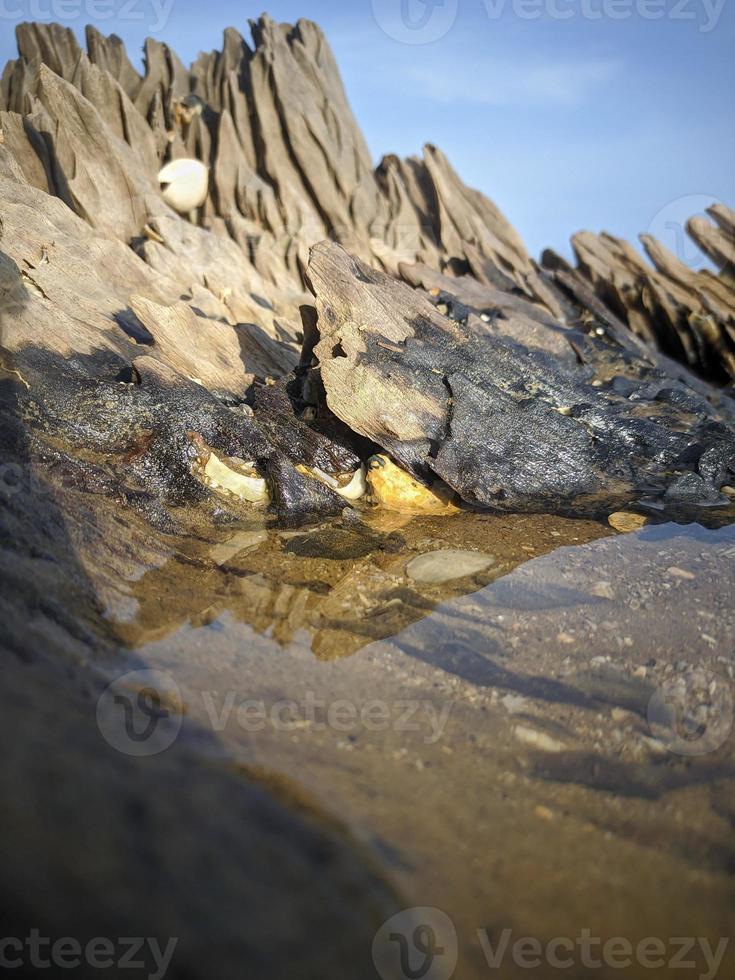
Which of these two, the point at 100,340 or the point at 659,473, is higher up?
the point at 100,340

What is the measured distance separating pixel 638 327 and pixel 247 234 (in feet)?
25.6

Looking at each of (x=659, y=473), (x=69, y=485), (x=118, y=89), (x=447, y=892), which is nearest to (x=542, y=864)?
(x=447, y=892)

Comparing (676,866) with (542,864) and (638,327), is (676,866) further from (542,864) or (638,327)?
(638,327)

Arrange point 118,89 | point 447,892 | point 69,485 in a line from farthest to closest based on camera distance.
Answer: point 118,89, point 69,485, point 447,892

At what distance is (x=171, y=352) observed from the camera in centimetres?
561

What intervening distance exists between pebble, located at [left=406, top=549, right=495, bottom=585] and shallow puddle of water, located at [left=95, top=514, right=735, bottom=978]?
5cm
